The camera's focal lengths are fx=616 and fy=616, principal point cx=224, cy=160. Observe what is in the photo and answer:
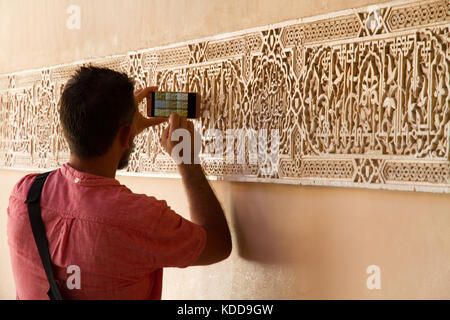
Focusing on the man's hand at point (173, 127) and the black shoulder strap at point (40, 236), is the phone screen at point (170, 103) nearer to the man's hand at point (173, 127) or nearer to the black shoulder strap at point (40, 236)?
the man's hand at point (173, 127)

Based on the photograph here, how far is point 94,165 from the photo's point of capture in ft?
5.49

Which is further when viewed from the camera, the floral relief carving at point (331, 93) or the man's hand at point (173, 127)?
the man's hand at point (173, 127)

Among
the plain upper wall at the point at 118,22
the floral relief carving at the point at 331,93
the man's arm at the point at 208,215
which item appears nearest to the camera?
the floral relief carving at the point at 331,93

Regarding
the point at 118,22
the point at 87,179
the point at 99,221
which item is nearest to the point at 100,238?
the point at 99,221

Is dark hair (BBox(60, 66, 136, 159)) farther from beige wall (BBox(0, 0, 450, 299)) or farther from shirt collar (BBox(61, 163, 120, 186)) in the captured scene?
beige wall (BBox(0, 0, 450, 299))

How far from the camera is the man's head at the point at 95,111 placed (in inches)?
64.2

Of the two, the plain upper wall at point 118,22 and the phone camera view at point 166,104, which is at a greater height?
the plain upper wall at point 118,22

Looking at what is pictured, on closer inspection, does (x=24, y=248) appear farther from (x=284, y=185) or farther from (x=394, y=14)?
(x=394, y=14)

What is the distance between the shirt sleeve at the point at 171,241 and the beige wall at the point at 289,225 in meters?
0.31

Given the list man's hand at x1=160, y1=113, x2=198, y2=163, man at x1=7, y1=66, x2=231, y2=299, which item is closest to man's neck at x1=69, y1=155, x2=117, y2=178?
man at x1=7, y1=66, x2=231, y2=299

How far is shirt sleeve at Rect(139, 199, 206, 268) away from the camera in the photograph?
161 centimetres

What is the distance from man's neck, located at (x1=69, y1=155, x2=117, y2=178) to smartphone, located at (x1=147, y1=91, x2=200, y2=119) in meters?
0.35

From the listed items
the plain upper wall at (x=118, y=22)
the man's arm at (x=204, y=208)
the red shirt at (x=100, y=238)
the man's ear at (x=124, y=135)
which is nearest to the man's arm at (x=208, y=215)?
the man's arm at (x=204, y=208)

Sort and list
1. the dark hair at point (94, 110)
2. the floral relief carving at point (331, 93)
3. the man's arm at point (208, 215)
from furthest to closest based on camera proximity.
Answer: the man's arm at point (208, 215)
the dark hair at point (94, 110)
the floral relief carving at point (331, 93)
